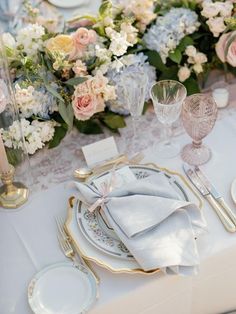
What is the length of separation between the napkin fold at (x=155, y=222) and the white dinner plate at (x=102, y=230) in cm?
2

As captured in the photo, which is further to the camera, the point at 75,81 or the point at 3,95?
the point at 75,81

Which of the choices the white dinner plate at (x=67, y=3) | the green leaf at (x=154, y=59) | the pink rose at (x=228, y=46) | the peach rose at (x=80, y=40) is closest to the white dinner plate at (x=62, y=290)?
the peach rose at (x=80, y=40)

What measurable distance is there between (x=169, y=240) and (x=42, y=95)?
523mm

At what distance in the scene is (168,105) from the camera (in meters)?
1.28

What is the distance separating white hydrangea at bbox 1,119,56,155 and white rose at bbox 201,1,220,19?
1.80 feet

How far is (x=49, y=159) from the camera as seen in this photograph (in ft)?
4.64

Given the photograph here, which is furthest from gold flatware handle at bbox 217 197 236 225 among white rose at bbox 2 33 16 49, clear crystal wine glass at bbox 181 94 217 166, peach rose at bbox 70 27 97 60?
white rose at bbox 2 33 16 49

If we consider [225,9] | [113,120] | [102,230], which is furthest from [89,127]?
[225,9]

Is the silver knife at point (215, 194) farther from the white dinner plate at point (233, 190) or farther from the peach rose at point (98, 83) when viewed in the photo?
the peach rose at point (98, 83)

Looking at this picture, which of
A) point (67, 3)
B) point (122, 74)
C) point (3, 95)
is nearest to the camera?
point (3, 95)

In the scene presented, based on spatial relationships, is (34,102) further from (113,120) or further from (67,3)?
(67,3)

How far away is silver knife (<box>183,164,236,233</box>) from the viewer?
1.16m

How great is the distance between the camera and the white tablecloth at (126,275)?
106 centimetres

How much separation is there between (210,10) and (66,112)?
20.6 inches
